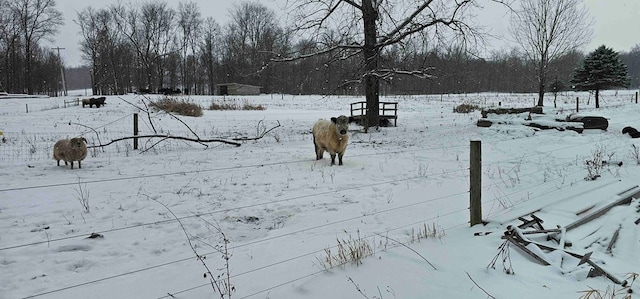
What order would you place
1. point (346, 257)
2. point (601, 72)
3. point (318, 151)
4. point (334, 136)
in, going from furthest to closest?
point (601, 72) → point (318, 151) → point (334, 136) → point (346, 257)

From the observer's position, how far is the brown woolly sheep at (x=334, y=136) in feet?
28.1

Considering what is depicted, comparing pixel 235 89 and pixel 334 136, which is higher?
pixel 235 89

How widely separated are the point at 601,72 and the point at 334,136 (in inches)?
1130

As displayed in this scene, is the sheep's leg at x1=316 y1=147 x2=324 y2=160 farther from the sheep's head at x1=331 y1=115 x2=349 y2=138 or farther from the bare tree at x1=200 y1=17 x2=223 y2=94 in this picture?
the bare tree at x1=200 y1=17 x2=223 y2=94

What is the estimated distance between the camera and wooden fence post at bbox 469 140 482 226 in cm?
410

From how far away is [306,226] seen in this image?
200 inches

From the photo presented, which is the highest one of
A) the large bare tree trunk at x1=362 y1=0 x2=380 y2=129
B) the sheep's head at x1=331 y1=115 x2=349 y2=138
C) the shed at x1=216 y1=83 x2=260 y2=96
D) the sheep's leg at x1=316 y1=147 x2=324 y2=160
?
the shed at x1=216 y1=83 x2=260 y2=96

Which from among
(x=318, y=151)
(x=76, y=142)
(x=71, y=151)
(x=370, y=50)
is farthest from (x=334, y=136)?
(x=370, y=50)

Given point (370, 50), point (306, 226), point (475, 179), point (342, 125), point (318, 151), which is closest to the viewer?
point (475, 179)

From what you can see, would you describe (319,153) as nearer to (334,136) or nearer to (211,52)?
(334,136)

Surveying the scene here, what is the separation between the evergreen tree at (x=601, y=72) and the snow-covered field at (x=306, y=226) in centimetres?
2338

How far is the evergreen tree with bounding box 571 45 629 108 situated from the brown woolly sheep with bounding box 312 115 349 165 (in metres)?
26.7

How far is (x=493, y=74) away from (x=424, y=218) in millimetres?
90927

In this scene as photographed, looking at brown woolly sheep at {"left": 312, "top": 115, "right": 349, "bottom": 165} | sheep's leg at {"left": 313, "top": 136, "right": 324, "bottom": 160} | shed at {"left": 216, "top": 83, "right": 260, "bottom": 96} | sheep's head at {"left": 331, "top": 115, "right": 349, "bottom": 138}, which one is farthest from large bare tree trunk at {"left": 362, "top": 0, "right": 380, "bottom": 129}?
shed at {"left": 216, "top": 83, "right": 260, "bottom": 96}
